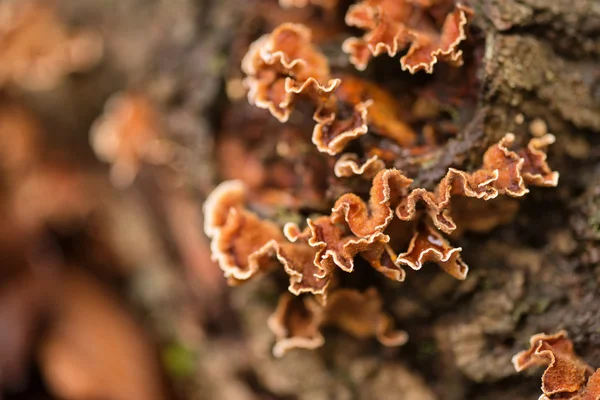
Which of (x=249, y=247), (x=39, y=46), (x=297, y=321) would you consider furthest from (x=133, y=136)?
(x=297, y=321)

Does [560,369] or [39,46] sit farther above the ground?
[39,46]

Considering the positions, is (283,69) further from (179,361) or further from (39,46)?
(179,361)

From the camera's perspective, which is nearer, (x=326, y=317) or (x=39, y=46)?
(x=326, y=317)

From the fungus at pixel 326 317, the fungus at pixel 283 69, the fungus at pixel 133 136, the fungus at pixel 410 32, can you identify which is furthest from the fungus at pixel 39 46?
the fungus at pixel 326 317

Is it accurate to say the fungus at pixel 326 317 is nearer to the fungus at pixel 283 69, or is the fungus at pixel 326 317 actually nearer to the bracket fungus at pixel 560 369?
the bracket fungus at pixel 560 369

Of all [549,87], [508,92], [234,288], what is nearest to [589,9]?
[549,87]

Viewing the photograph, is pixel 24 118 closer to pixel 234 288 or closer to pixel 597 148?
pixel 234 288

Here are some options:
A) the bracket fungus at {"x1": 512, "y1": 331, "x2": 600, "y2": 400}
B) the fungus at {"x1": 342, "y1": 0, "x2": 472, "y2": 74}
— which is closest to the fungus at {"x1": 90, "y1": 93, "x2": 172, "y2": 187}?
the fungus at {"x1": 342, "y1": 0, "x2": 472, "y2": 74}
